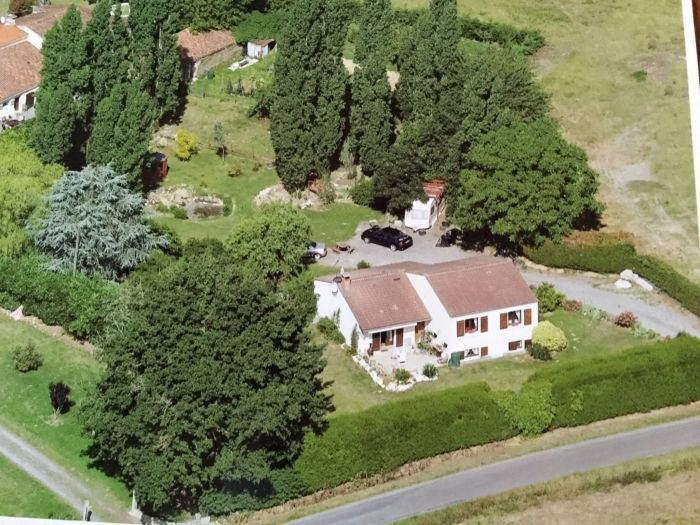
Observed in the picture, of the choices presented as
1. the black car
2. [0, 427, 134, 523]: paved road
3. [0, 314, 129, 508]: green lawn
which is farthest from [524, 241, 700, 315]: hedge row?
[0, 427, 134, 523]: paved road

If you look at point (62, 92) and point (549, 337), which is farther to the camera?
point (62, 92)

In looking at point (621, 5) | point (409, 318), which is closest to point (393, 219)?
point (409, 318)

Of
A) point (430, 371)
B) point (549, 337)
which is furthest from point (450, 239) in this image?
point (430, 371)

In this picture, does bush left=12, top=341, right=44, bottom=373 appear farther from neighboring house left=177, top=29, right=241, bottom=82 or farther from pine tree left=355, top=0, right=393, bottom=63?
neighboring house left=177, top=29, right=241, bottom=82

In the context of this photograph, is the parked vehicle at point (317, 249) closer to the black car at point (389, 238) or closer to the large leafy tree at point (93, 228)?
the black car at point (389, 238)

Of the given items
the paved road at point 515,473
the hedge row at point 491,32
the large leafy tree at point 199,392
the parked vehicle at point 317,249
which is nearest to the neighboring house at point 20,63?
the parked vehicle at point 317,249

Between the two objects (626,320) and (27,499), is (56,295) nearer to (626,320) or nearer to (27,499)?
(27,499)

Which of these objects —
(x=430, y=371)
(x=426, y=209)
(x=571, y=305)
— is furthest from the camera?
(x=426, y=209)
